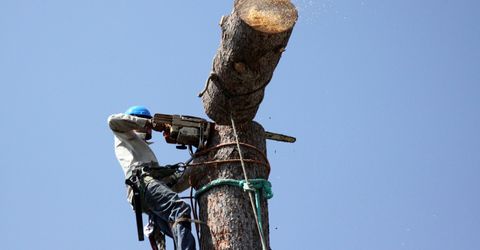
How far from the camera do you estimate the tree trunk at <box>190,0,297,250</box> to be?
3107 millimetres

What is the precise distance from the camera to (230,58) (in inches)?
127

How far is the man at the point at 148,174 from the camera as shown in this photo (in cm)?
370

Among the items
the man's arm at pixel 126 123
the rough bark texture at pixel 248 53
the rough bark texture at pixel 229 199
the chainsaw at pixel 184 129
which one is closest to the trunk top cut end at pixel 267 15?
the rough bark texture at pixel 248 53

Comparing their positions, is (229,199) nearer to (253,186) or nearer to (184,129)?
(253,186)

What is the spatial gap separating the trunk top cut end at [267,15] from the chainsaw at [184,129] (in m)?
0.87

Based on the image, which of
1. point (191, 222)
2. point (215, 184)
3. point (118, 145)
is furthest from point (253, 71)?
point (118, 145)

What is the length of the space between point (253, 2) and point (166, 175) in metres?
1.45

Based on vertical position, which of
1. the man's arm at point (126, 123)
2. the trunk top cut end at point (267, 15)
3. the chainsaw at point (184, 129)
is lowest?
the chainsaw at point (184, 129)

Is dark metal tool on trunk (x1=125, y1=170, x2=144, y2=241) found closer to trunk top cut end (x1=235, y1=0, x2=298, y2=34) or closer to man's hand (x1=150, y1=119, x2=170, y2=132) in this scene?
man's hand (x1=150, y1=119, x2=170, y2=132)

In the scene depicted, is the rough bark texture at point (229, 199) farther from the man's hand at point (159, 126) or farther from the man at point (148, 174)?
the man's hand at point (159, 126)

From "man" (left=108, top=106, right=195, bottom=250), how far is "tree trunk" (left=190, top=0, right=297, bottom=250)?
8.7 inches

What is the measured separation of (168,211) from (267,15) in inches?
55.2

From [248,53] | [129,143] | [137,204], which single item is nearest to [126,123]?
[129,143]

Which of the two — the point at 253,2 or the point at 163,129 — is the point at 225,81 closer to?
the point at 253,2
